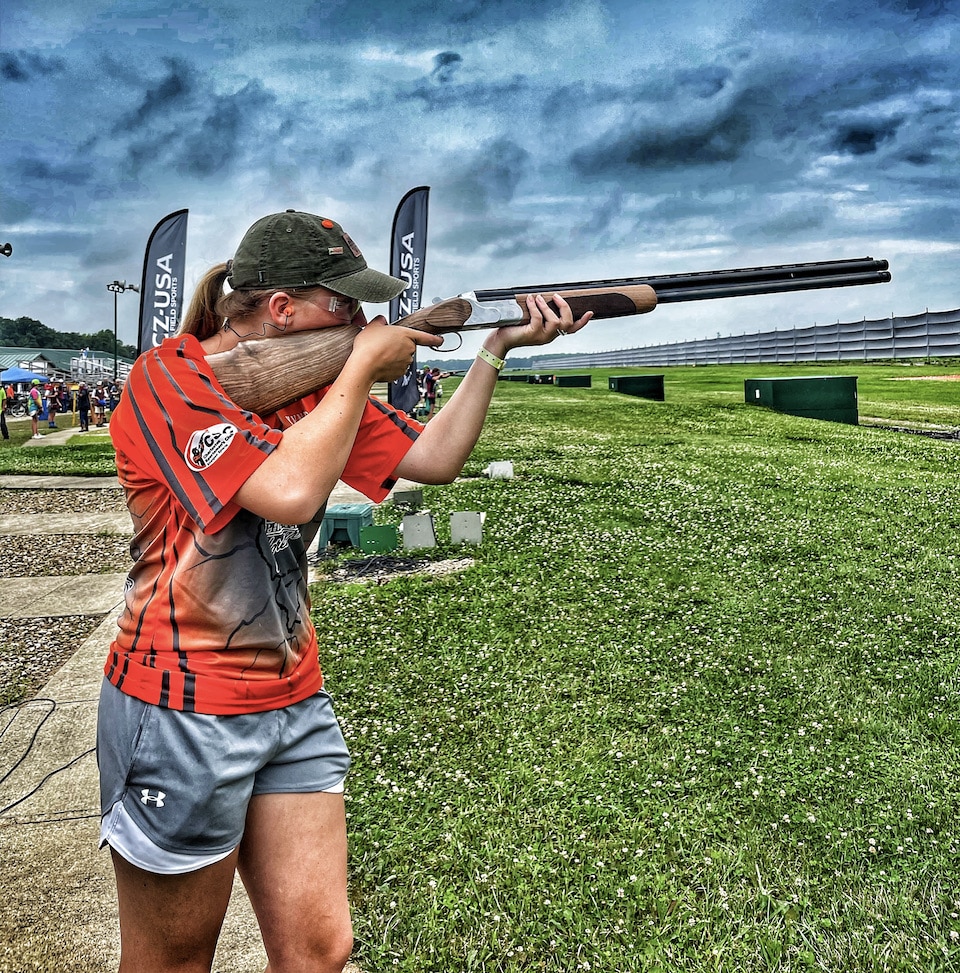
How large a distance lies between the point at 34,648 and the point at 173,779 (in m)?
6.27

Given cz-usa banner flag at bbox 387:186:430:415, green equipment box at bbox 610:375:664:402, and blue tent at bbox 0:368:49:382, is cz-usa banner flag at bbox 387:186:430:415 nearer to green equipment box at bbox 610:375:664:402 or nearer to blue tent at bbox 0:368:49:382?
green equipment box at bbox 610:375:664:402

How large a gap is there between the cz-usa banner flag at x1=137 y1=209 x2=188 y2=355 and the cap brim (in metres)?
19.2

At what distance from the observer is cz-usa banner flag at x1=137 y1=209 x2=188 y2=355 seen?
20125 millimetres

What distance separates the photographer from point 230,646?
210 cm

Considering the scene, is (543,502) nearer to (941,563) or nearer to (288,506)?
(941,563)

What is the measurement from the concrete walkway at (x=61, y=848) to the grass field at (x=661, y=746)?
3.44ft

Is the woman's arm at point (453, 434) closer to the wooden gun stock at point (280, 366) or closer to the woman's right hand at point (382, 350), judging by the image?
the woman's right hand at point (382, 350)

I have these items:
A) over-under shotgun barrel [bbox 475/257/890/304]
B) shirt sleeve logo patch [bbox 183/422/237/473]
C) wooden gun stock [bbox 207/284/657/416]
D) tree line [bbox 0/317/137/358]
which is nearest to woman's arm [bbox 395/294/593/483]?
wooden gun stock [bbox 207/284/657/416]

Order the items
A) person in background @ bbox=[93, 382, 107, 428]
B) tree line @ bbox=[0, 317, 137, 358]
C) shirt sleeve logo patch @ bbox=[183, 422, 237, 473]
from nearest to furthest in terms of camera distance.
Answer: shirt sleeve logo patch @ bbox=[183, 422, 237, 473] < person in background @ bbox=[93, 382, 107, 428] < tree line @ bbox=[0, 317, 137, 358]

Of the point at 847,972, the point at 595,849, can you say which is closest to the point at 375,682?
the point at 595,849

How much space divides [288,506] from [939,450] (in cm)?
1762

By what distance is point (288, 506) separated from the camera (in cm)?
202

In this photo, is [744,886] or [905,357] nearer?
[744,886]

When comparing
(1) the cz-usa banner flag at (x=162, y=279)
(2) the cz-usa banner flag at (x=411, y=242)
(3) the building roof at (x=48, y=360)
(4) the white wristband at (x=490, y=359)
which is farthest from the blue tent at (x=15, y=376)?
(4) the white wristband at (x=490, y=359)
